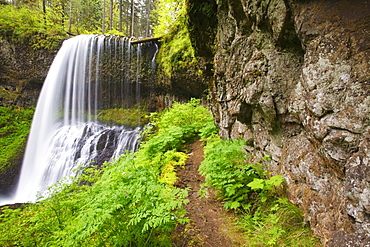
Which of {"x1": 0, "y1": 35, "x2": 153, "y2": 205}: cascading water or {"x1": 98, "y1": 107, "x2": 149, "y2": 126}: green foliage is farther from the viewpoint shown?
{"x1": 98, "y1": 107, "x2": 149, "y2": 126}: green foliage

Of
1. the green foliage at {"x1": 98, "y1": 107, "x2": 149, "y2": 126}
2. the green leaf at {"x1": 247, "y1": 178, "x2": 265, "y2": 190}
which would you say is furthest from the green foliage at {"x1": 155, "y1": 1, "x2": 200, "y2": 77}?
the green leaf at {"x1": 247, "y1": 178, "x2": 265, "y2": 190}

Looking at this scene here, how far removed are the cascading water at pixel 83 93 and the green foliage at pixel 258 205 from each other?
895 cm

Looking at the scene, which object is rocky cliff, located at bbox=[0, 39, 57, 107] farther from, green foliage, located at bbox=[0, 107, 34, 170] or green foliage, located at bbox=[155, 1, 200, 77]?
green foliage, located at bbox=[155, 1, 200, 77]

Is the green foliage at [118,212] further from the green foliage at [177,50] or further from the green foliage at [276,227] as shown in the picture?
the green foliage at [177,50]

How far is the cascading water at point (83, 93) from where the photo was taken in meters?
11.7

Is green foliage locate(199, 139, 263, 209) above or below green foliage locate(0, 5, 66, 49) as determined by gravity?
below

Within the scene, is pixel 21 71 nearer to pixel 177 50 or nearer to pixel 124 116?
pixel 124 116

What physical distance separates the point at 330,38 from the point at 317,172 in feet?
4.82

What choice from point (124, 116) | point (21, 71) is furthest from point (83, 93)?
point (21, 71)

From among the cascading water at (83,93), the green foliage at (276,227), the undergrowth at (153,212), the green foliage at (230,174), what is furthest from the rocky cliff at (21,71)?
the green foliage at (276,227)

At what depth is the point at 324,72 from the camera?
2041 millimetres

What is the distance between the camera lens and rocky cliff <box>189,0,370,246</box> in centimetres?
169

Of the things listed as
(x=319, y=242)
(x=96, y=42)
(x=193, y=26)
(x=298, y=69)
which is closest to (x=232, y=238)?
(x=319, y=242)

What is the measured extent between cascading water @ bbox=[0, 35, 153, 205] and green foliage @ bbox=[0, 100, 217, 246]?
24.4 ft
